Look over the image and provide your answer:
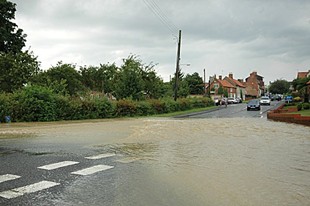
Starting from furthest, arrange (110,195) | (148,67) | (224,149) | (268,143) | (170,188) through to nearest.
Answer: (148,67)
(268,143)
(224,149)
(170,188)
(110,195)

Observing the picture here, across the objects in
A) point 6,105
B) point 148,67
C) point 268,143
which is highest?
point 148,67

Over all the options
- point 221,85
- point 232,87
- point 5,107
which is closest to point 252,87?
point 232,87

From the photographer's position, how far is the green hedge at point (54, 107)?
22.5 metres

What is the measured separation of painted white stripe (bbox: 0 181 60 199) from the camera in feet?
18.4

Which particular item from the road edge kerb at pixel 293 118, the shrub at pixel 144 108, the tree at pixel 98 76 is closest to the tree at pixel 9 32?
the shrub at pixel 144 108

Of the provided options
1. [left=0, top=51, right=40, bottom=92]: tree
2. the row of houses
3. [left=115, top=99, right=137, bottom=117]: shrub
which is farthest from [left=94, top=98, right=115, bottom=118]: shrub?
the row of houses

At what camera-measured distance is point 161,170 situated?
305 inches

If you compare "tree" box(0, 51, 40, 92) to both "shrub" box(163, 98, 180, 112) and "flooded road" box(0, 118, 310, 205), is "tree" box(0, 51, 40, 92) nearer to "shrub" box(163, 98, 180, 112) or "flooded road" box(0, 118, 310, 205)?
"shrub" box(163, 98, 180, 112)

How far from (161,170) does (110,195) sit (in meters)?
2.31

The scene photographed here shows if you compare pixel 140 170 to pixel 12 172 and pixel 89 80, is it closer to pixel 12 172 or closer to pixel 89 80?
pixel 12 172

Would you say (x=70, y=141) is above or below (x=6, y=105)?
below

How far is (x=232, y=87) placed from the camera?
116625 millimetres

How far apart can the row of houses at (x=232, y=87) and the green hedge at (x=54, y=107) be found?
54.6 metres

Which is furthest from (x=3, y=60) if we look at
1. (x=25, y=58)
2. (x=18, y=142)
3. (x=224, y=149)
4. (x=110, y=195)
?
(x=110, y=195)
